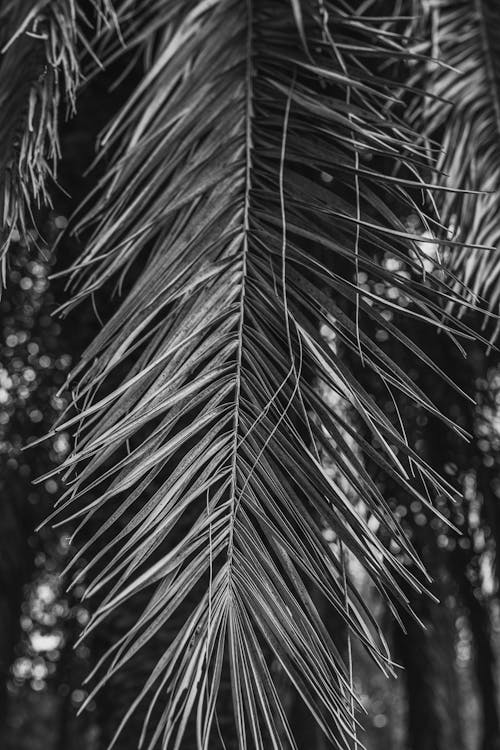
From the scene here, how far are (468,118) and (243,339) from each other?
81 cm

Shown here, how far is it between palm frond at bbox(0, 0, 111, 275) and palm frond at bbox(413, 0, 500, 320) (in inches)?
23.6

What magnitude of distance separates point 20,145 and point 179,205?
0.84 ft

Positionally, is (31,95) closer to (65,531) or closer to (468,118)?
Answer: (468,118)

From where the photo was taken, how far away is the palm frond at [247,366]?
0.81 m

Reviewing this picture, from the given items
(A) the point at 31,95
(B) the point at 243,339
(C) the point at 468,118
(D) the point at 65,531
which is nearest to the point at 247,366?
(B) the point at 243,339

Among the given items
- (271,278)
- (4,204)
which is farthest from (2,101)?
(271,278)

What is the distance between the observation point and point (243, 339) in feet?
3.12

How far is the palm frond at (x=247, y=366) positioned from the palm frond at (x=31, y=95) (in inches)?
3.7

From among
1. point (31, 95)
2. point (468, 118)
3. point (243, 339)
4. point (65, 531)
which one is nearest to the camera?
point (243, 339)

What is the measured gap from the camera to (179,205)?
3.34 ft

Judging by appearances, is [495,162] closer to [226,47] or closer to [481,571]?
[226,47]

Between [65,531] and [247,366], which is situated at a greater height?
[247,366]

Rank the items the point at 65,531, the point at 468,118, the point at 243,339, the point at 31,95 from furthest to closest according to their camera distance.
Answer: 1. the point at 65,531
2. the point at 468,118
3. the point at 31,95
4. the point at 243,339

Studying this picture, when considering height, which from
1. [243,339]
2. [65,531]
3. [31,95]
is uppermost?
[31,95]
